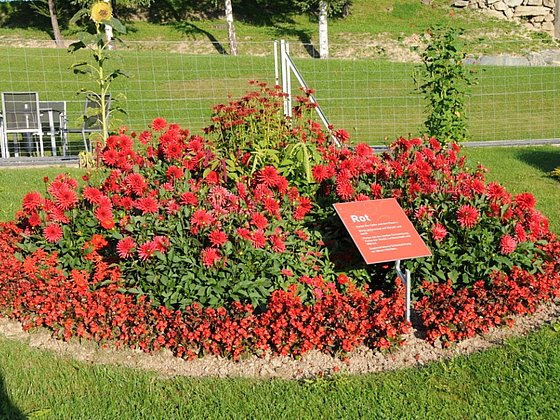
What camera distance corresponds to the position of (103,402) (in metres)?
3.54

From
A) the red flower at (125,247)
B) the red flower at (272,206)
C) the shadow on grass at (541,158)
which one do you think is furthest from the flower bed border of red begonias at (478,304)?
the shadow on grass at (541,158)

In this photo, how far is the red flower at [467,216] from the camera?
418 centimetres

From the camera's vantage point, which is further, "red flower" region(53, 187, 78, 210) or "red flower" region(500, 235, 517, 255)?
"red flower" region(53, 187, 78, 210)

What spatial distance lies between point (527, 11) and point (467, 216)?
30.6 metres

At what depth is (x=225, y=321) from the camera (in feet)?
12.8

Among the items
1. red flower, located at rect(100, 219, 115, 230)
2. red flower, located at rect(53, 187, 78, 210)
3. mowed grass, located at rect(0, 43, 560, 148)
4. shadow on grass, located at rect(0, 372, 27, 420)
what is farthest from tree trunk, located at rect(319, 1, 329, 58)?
shadow on grass, located at rect(0, 372, 27, 420)

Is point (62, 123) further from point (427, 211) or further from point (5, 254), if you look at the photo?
point (427, 211)

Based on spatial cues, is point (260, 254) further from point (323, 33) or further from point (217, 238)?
point (323, 33)

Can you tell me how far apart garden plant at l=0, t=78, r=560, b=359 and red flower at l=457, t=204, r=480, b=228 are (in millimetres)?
12

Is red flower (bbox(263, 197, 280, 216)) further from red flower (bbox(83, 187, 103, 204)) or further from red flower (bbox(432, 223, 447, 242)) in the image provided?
red flower (bbox(83, 187, 103, 204))

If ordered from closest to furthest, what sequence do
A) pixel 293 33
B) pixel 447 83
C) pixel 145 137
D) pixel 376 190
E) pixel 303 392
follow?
pixel 303 392 < pixel 376 190 < pixel 145 137 < pixel 447 83 < pixel 293 33

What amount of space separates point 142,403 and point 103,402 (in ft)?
0.64

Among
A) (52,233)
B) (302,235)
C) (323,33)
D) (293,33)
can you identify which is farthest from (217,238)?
(293,33)

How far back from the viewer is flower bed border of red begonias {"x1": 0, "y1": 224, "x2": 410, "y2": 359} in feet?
12.8
